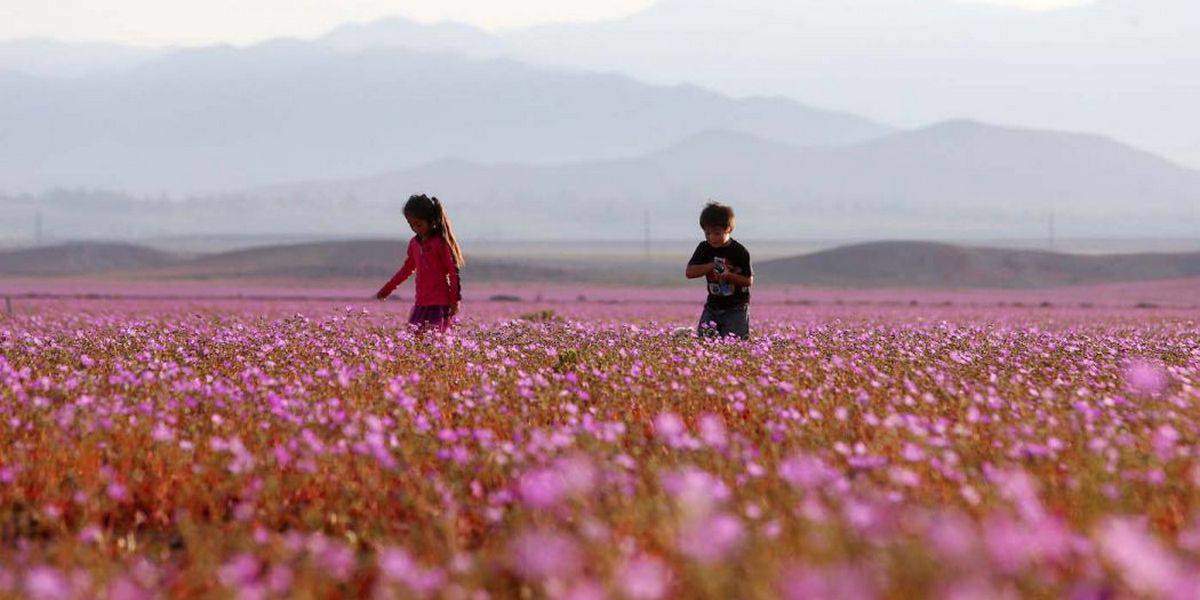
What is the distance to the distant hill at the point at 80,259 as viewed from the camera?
299 ft

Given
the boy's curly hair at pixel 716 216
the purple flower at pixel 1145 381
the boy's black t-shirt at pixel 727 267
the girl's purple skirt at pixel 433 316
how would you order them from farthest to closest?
the girl's purple skirt at pixel 433 316 → the boy's black t-shirt at pixel 727 267 → the boy's curly hair at pixel 716 216 → the purple flower at pixel 1145 381

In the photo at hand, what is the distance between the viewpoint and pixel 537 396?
26.5ft

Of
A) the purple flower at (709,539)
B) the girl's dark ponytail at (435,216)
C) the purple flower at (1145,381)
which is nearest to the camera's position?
the purple flower at (709,539)

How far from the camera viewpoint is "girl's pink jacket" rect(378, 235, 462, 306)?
43.9 ft

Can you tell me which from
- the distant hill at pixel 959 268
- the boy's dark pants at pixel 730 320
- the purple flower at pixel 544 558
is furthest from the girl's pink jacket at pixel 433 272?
the distant hill at pixel 959 268

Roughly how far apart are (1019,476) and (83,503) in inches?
156

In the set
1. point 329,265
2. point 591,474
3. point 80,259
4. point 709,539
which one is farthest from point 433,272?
point 80,259

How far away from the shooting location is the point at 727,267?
13.2 meters

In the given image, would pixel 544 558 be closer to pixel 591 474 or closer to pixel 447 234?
pixel 591 474

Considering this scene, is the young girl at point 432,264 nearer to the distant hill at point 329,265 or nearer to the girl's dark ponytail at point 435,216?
the girl's dark ponytail at point 435,216

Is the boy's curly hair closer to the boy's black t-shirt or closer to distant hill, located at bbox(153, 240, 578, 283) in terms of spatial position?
the boy's black t-shirt

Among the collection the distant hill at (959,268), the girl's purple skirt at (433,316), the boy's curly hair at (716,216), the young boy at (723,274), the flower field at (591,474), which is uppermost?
the boy's curly hair at (716,216)

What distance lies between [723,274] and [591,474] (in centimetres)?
824

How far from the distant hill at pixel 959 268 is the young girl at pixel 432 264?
59.3 m
